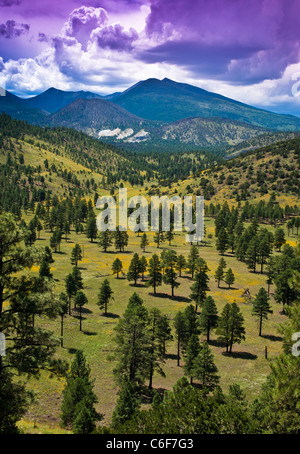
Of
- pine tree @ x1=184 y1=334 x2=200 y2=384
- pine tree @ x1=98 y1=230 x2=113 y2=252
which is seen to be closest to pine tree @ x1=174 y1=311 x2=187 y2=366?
pine tree @ x1=184 y1=334 x2=200 y2=384

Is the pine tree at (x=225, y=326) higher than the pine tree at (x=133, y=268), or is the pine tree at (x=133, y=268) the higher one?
the pine tree at (x=133, y=268)

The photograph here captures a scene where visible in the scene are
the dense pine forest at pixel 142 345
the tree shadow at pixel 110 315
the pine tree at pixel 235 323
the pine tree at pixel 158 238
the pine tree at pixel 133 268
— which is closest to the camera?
the dense pine forest at pixel 142 345

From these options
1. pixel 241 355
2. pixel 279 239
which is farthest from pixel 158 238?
pixel 241 355

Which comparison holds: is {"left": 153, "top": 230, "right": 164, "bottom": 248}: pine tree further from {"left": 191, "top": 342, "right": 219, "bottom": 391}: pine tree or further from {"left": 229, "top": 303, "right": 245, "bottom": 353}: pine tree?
{"left": 191, "top": 342, "right": 219, "bottom": 391}: pine tree

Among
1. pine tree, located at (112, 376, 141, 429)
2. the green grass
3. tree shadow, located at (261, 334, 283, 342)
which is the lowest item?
tree shadow, located at (261, 334, 283, 342)

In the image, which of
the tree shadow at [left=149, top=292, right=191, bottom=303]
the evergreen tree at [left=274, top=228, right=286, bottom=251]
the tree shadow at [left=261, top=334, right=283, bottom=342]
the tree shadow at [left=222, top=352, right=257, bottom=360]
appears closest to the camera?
the tree shadow at [left=222, top=352, right=257, bottom=360]

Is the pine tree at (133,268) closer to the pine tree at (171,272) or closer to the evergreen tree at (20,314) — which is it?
the pine tree at (171,272)

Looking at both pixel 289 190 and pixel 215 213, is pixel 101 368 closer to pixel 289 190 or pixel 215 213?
pixel 215 213

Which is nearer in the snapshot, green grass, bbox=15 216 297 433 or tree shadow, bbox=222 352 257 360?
green grass, bbox=15 216 297 433

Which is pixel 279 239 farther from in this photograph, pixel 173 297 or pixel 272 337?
pixel 272 337

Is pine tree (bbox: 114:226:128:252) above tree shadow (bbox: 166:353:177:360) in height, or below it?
above

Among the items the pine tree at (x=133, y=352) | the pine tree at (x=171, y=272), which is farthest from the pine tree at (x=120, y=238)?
the pine tree at (x=133, y=352)

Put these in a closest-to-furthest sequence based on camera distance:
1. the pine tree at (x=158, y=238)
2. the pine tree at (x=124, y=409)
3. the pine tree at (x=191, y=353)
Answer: the pine tree at (x=124, y=409), the pine tree at (x=191, y=353), the pine tree at (x=158, y=238)

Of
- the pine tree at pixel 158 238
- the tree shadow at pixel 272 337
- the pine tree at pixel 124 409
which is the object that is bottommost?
the tree shadow at pixel 272 337
